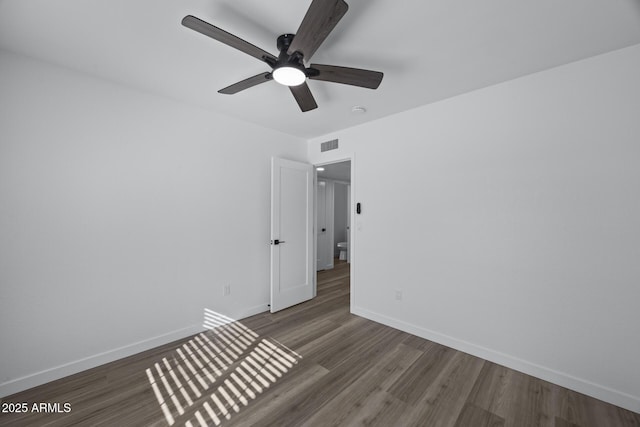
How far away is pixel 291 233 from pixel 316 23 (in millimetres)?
2784

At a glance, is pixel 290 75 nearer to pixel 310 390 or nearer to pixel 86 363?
pixel 310 390

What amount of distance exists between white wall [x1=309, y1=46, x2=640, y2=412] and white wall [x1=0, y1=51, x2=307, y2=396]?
2122 mm

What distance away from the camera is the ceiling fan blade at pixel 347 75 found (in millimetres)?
1765

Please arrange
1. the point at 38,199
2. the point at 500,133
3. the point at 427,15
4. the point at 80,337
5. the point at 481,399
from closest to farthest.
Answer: the point at 427,15
the point at 481,399
the point at 38,199
the point at 80,337
the point at 500,133

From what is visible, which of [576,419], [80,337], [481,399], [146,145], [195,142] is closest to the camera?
[576,419]

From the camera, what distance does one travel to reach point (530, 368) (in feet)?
7.27

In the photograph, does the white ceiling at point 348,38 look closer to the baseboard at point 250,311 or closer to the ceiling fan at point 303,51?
the ceiling fan at point 303,51

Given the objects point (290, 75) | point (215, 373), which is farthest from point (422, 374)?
point (290, 75)

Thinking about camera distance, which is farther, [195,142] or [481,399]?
[195,142]

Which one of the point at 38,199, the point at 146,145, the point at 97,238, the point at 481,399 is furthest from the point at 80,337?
the point at 481,399

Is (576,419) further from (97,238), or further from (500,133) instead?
(97,238)

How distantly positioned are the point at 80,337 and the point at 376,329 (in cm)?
287

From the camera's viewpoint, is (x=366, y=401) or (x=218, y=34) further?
(x=366, y=401)

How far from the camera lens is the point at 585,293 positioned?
2.01m
